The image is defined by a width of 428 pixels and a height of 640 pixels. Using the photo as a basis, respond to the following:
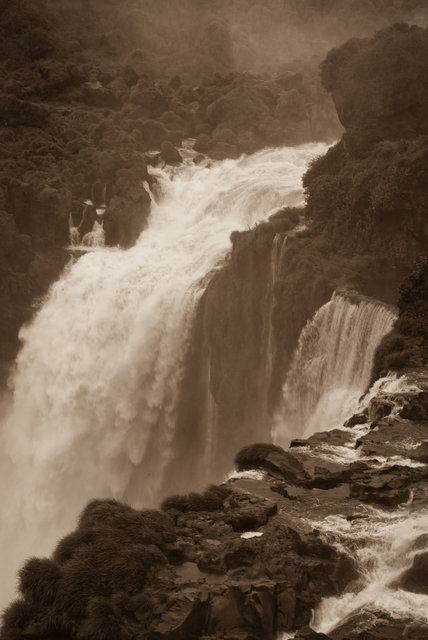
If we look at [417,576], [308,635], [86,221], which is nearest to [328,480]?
[417,576]

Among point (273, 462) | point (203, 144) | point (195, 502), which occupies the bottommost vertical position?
point (195, 502)

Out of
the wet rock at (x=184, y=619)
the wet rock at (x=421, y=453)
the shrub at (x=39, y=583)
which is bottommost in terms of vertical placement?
the wet rock at (x=184, y=619)

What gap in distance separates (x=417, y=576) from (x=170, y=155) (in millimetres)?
45121

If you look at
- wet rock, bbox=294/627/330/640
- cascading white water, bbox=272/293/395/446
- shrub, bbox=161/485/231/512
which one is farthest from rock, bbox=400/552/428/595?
cascading white water, bbox=272/293/395/446

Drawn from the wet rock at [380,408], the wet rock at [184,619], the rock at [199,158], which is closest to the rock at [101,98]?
the rock at [199,158]

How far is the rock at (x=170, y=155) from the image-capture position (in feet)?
187

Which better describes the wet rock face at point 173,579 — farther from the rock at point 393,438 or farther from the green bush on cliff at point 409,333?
the green bush on cliff at point 409,333

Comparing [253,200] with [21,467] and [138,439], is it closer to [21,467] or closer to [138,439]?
[138,439]

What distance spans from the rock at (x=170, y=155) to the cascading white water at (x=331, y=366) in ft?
89.4

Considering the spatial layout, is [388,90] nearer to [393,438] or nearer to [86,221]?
[86,221]

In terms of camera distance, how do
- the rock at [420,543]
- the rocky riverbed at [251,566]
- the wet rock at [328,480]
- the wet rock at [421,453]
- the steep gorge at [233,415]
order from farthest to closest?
the wet rock at [421,453], the wet rock at [328,480], the rock at [420,543], the steep gorge at [233,415], the rocky riverbed at [251,566]

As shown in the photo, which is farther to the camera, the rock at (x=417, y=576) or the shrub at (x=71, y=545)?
the shrub at (x=71, y=545)

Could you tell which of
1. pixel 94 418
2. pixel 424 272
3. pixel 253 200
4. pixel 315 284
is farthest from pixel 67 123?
pixel 424 272

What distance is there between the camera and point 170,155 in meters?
57.1
